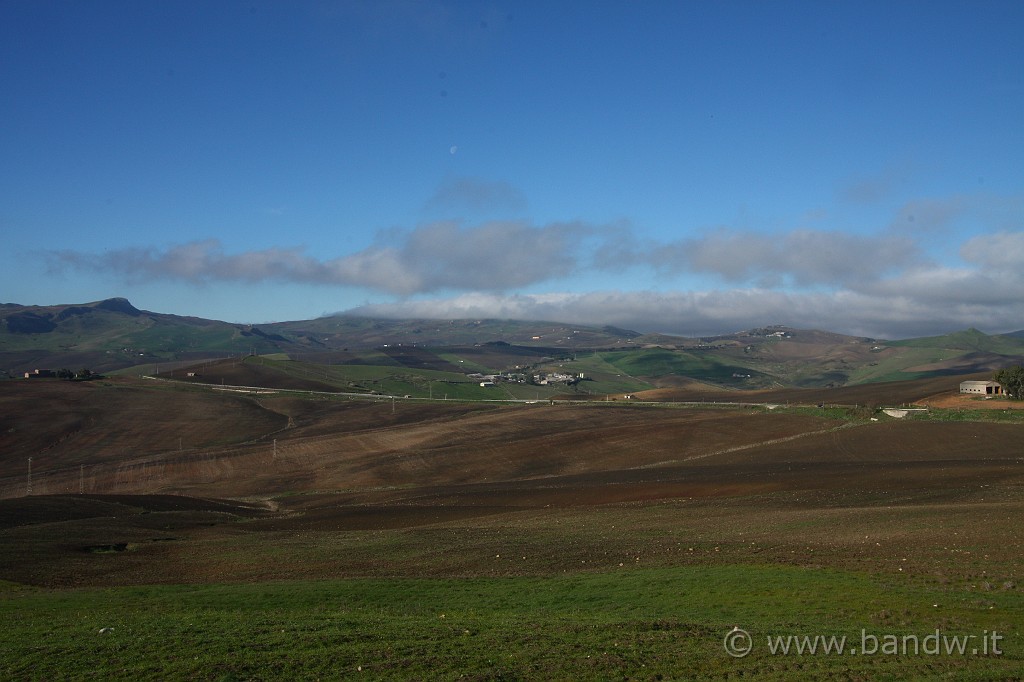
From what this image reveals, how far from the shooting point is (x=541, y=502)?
50406 mm

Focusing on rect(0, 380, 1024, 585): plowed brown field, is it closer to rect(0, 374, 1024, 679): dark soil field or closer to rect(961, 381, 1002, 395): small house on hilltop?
rect(0, 374, 1024, 679): dark soil field

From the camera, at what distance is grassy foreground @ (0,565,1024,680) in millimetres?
14500

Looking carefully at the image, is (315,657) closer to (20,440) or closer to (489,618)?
(489,618)

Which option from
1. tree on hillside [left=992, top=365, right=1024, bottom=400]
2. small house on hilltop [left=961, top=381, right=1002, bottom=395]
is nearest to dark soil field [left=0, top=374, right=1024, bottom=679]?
small house on hilltop [left=961, top=381, right=1002, bottom=395]

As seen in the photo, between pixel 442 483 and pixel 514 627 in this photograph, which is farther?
pixel 442 483

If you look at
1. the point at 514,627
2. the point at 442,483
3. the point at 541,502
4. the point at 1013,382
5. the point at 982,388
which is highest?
the point at 1013,382

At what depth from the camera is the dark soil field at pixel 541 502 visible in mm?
23016

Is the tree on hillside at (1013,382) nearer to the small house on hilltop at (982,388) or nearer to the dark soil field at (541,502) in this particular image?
the small house on hilltop at (982,388)

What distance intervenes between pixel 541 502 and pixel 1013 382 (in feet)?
258

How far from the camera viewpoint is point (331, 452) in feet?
289

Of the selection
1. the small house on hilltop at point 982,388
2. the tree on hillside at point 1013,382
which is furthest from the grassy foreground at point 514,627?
the small house on hilltop at point 982,388

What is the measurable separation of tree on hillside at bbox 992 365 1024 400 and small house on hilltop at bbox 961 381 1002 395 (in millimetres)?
6075

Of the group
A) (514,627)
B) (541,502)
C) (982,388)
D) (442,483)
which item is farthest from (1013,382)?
(514,627)

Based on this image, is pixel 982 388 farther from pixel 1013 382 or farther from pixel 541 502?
pixel 541 502
